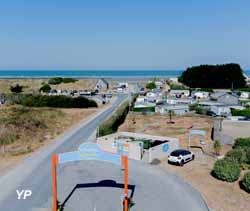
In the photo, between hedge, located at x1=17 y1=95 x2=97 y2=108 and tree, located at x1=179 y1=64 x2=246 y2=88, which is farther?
tree, located at x1=179 y1=64 x2=246 y2=88

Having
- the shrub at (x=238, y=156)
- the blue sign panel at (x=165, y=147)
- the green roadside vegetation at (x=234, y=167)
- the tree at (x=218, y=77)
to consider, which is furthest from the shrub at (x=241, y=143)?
the tree at (x=218, y=77)

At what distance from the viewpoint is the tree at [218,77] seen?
92500 mm

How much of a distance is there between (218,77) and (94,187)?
82.6m

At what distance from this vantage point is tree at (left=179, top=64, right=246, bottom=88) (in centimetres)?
9250

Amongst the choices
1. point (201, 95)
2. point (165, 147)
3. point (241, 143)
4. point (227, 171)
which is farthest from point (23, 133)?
point (201, 95)

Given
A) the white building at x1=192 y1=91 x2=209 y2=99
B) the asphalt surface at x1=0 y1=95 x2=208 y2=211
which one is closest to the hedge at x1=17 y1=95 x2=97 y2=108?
the white building at x1=192 y1=91 x2=209 y2=99


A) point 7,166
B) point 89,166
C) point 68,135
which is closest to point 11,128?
point 68,135

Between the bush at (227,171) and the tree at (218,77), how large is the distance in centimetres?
7660

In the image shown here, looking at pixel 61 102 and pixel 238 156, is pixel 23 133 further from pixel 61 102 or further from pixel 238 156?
pixel 61 102

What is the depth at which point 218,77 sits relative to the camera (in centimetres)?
9300

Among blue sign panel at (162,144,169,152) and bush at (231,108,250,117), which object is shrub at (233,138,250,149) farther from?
bush at (231,108,250,117)

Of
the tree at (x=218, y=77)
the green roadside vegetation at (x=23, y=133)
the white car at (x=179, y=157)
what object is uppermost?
the tree at (x=218, y=77)

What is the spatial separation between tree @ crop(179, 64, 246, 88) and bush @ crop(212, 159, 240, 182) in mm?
76597

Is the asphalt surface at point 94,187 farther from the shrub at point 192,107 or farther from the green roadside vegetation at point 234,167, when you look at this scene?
the shrub at point 192,107
